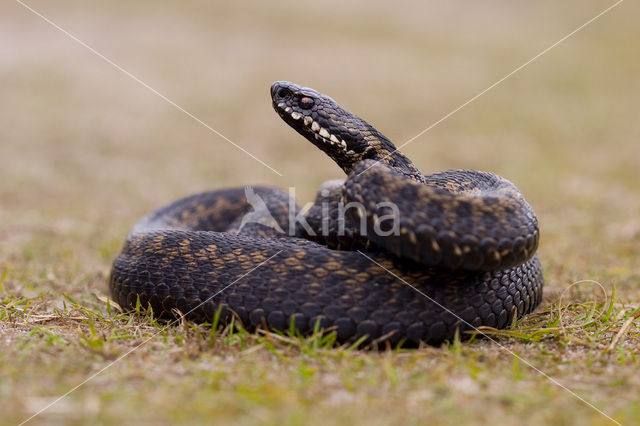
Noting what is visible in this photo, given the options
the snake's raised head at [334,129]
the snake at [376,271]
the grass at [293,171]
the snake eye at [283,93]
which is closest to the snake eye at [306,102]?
the snake's raised head at [334,129]

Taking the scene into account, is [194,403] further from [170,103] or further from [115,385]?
[170,103]

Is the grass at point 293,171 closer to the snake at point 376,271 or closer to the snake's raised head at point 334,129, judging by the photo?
the snake at point 376,271

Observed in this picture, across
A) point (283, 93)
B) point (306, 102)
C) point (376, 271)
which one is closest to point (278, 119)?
point (283, 93)

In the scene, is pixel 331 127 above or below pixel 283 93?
below

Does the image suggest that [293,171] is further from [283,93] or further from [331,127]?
[331,127]

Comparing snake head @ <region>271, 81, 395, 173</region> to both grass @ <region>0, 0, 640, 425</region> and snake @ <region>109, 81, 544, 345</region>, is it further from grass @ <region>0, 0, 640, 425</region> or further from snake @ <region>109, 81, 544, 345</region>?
grass @ <region>0, 0, 640, 425</region>
